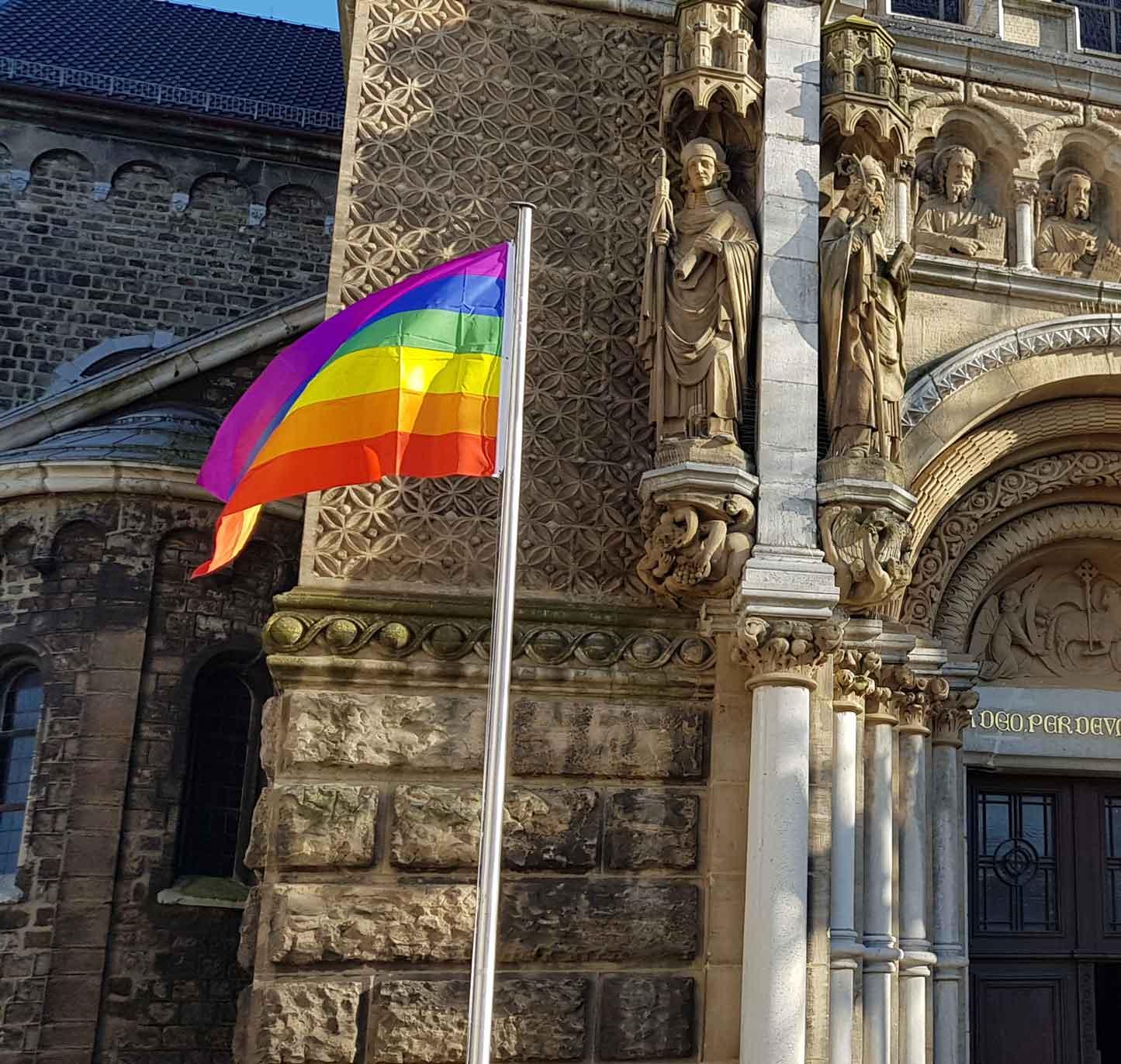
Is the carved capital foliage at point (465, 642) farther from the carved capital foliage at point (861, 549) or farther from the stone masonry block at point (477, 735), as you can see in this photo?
the carved capital foliage at point (861, 549)

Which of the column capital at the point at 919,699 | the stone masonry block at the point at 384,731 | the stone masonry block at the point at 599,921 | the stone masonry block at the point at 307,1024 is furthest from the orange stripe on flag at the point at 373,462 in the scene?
the column capital at the point at 919,699

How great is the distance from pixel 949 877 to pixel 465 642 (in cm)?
388

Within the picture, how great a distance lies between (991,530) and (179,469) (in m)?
5.83

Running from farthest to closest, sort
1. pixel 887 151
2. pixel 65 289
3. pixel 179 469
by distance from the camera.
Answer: pixel 65 289 < pixel 179 469 < pixel 887 151

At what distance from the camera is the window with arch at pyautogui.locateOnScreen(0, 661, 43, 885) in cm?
1121

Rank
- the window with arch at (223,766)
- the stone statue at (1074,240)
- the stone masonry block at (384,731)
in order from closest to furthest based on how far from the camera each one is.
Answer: the stone masonry block at (384,731), the stone statue at (1074,240), the window with arch at (223,766)

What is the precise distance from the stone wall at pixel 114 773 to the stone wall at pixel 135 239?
711cm

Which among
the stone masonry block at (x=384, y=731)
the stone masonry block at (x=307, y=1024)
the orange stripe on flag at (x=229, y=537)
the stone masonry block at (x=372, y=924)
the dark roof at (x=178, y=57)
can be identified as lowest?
the stone masonry block at (x=307, y=1024)

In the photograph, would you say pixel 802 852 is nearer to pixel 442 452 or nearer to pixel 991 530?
pixel 442 452

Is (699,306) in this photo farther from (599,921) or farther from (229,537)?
(599,921)

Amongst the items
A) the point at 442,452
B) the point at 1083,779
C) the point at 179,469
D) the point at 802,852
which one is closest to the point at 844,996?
the point at 802,852

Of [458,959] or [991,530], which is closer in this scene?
[458,959]

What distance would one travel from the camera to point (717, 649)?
862cm

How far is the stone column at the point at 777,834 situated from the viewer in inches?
305
